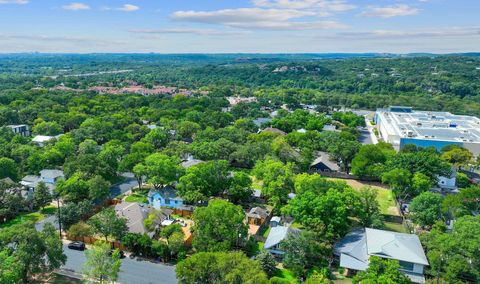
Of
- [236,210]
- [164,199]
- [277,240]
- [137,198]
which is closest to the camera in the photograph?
[277,240]

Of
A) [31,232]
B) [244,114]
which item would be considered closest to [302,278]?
[31,232]

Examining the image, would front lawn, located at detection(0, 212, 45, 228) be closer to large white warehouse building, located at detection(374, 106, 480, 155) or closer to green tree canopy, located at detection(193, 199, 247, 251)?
green tree canopy, located at detection(193, 199, 247, 251)

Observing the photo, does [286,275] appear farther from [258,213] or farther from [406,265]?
[258,213]

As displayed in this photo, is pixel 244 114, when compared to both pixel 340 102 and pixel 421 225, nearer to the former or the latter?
pixel 340 102

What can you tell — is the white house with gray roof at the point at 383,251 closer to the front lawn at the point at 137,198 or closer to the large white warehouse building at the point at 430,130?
the front lawn at the point at 137,198

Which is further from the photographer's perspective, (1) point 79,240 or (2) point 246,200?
(2) point 246,200

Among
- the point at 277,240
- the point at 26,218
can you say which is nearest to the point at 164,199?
the point at 26,218
